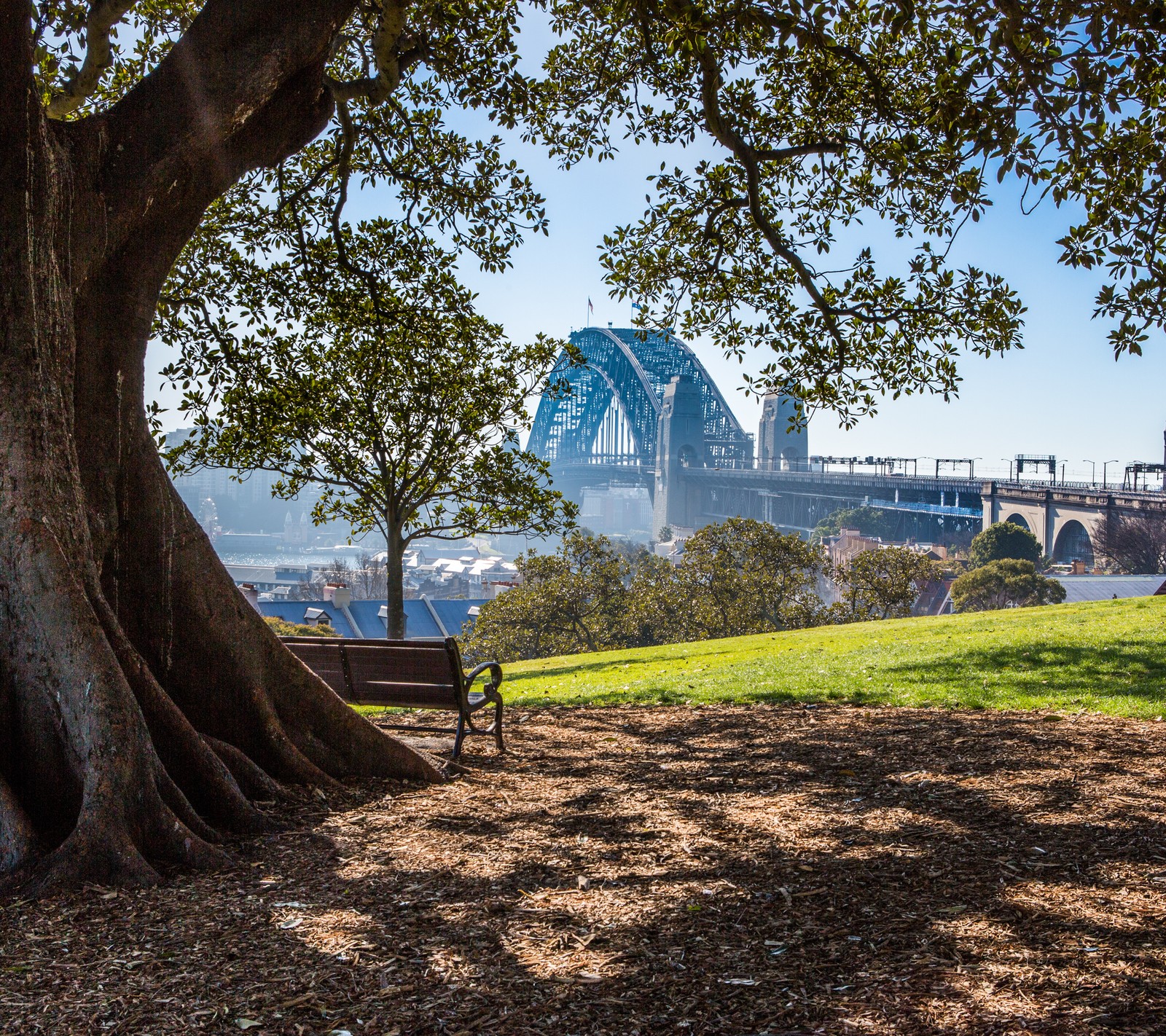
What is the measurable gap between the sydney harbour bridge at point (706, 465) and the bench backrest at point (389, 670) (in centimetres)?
5450

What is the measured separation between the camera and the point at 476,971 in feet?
7.75

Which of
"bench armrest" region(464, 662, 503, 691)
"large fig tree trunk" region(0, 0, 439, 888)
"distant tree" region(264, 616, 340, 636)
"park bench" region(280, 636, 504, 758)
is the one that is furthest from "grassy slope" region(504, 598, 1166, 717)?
"distant tree" region(264, 616, 340, 636)

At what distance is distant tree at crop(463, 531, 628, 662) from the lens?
29.6 meters

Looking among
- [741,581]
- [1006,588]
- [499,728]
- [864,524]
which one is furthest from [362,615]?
[864,524]

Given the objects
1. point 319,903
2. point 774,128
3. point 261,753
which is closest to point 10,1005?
point 319,903

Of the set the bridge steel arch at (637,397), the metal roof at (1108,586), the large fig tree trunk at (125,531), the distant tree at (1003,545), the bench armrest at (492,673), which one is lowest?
the metal roof at (1108,586)

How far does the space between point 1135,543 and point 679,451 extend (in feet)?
153

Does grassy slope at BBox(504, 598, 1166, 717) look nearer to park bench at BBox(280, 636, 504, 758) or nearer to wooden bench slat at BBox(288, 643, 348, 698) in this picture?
park bench at BBox(280, 636, 504, 758)

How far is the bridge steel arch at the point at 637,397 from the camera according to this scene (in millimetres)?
90500

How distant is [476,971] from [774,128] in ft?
A: 26.5

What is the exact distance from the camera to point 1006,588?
3422 centimetres

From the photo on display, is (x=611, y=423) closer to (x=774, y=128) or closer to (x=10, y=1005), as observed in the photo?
(x=774, y=128)

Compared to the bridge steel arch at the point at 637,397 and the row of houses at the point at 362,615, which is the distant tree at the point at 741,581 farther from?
the bridge steel arch at the point at 637,397

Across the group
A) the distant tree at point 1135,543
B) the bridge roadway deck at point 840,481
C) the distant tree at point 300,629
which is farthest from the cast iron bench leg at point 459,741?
the bridge roadway deck at point 840,481
